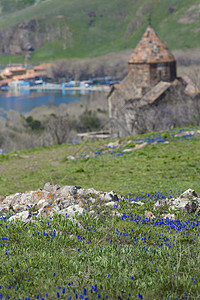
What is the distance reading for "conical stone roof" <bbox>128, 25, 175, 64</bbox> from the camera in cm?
3881

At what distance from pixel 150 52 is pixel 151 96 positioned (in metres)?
5.47

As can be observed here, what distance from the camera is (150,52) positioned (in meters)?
39.0

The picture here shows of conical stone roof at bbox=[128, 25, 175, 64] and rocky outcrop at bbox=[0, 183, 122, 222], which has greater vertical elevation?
conical stone roof at bbox=[128, 25, 175, 64]

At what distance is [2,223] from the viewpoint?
6.32m

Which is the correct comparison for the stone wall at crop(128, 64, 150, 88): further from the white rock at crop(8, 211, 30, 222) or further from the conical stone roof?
the white rock at crop(8, 211, 30, 222)

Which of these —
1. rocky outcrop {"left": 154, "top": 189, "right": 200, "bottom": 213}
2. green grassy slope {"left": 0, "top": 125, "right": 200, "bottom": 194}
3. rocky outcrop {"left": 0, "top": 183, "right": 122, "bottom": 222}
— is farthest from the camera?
green grassy slope {"left": 0, "top": 125, "right": 200, "bottom": 194}

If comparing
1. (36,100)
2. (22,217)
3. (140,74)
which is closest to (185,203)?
(22,217)

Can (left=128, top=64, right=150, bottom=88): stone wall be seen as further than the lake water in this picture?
No

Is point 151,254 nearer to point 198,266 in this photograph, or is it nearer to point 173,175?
point 198,266

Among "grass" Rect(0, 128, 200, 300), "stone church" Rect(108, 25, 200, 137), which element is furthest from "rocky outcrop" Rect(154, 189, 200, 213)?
"stone church" Rect(108, 25, 200, 137)

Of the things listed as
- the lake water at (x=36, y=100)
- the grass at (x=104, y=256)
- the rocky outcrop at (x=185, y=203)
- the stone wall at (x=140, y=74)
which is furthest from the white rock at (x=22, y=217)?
the lake water at (x=36, y=100)

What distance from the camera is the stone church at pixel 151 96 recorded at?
112ft

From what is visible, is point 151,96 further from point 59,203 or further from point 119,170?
point 59,203

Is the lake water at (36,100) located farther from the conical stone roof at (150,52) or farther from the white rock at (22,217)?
the white rock at (22,217)
